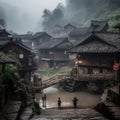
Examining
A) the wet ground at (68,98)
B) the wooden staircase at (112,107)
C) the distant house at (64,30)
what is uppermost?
the distant house at (64,30)

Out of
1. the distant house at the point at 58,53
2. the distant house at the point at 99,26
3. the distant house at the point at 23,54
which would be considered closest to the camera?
the distant house at the point at 23,54

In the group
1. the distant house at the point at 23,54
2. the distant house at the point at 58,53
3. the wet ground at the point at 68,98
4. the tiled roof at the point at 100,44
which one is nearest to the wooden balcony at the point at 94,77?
the wet ground at the point at 68,98

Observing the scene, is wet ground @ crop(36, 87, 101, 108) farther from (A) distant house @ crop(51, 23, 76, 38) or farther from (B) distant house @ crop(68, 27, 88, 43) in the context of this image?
(A) distant house @ crop(51, 23, 76, 38)

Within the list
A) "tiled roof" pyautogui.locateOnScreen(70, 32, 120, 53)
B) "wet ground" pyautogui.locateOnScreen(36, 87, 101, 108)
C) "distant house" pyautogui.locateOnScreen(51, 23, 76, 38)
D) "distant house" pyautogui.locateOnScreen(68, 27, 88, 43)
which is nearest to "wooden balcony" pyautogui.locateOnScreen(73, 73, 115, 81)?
"wet ground" pyautogui.locateOnScreen(36, 87, 101, 108)

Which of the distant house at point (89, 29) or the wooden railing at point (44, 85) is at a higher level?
the distant house at point (89, 29)

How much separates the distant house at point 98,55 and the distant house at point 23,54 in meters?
8.92

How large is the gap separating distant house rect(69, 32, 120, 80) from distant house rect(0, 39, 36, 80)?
8.92m

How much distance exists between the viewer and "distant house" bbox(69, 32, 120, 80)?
137 ft

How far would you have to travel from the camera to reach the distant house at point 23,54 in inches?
1766

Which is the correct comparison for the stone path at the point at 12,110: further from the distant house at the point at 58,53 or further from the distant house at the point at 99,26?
the distant house at the point at 99,26

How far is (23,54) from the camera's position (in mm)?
46344

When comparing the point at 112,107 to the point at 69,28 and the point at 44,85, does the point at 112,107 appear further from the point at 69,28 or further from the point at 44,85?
the point at 69,28

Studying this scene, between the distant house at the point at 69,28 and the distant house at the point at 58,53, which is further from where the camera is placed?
the distant house at the point at 69,28

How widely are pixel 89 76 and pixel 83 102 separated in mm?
8651
